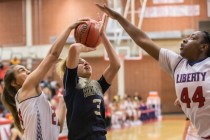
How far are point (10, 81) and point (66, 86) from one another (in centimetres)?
51

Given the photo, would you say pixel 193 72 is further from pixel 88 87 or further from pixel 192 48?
pixel 88 87

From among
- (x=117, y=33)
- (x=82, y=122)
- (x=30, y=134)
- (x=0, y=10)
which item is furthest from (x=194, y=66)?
(x=0, y=10)

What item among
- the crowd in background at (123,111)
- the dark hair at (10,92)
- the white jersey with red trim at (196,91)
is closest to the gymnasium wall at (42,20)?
the crowd in background at (123,111)

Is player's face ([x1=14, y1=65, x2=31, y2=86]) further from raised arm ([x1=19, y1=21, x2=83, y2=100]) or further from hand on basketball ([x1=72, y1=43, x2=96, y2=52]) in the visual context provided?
hand on basketball ([x1=72, y1=43, x2=96, y2=52])

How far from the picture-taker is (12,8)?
1672cm

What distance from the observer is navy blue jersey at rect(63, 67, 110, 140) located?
9.93 ft

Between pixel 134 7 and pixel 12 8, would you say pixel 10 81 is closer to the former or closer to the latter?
pixel 134 7

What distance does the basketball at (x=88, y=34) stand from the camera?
10.5 ft

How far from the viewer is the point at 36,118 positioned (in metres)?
3.04

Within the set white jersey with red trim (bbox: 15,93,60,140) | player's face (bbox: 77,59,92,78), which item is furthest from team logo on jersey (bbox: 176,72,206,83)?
white jersey with red trim (bbox: 15,93,60,140)

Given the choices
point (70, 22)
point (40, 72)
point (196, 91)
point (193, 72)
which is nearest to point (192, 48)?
point (193, 72)

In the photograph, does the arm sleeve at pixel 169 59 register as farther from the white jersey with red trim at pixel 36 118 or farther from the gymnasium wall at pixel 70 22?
the gymnasium wall at pixel 70 22

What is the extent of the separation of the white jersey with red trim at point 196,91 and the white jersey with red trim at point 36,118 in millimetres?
1010

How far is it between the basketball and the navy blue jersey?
322mm
